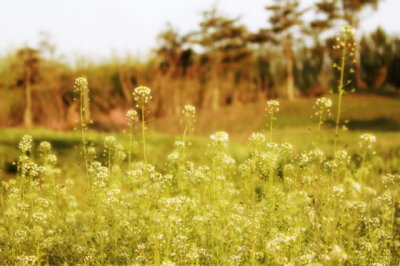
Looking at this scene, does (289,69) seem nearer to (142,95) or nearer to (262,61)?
(262,61)

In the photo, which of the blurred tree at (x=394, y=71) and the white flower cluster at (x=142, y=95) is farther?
the blurred tree at (x=394, y=71)

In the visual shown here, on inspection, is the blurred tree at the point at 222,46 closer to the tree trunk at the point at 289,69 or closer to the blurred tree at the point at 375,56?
the tree trunk at the point at 289,69

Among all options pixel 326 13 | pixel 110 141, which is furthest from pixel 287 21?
pixel 110 141

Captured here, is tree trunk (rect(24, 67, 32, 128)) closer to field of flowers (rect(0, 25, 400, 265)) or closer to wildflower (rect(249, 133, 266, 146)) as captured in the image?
field of flowers (rect(0, 25, 400, 265))

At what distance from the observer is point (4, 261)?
4520mm

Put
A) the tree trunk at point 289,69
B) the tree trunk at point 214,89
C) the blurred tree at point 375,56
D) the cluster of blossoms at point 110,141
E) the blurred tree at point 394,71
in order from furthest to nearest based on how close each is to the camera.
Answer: the blurred tree at point 375,56, the tree trunk at point 289,69, the blurred tree at point 394,71, the tree trunk at point 214,89, the cluster of blossoms at point 110,141

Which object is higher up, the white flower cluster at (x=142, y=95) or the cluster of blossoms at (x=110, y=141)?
the white flower cluster at (x=142, y=95)

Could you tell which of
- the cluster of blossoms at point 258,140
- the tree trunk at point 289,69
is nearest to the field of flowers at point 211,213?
the cluster of blossoms at point 258,140

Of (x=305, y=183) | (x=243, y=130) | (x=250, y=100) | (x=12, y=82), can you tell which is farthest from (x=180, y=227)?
(x=250, y=100)

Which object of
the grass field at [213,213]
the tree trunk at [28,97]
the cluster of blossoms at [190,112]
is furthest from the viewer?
the tree trunk at [28,97]

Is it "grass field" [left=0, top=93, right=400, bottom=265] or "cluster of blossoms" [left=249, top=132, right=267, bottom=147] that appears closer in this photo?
"grass field" [left=0, top=93, right=400, bottom=265]

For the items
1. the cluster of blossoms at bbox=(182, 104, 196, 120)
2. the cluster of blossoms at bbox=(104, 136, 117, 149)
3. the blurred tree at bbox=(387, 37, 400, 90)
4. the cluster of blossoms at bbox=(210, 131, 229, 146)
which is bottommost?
the cluster of blossoms at bbox=(104, 136, 117, 149)

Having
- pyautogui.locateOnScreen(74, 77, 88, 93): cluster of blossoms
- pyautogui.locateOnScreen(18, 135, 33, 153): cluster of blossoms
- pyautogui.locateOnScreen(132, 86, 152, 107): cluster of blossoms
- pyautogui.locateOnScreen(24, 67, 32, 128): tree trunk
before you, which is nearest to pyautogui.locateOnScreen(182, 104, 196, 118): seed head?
pyautogui.locateOnScreen(132, 86, 152, 107): cluster of blossoms

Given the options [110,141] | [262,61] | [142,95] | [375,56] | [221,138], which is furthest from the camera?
[262,61]
